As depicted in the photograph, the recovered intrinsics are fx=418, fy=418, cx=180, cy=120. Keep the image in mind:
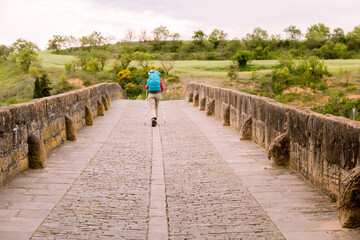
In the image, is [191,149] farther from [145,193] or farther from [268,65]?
[268,65]

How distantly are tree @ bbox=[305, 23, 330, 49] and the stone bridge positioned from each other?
8363 cm

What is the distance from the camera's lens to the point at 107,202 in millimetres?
5652

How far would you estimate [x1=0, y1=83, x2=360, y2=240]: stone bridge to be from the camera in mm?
4645

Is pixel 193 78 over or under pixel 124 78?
under

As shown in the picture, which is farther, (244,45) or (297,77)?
(244,45)

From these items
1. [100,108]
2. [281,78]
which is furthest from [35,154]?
[281,78]

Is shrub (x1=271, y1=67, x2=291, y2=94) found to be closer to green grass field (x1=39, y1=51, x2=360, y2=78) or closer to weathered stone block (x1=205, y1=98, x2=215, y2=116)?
green grass field (x1=39, y1=51, x2=360, y2=78)

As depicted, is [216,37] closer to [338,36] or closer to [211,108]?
[338,36]

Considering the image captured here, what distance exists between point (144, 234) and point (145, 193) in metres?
1.56

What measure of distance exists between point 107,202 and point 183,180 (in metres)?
1.60

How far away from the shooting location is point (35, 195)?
19.1ft

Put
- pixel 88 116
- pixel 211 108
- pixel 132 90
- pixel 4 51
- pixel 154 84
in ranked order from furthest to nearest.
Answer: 1. pixel 4 51
2. pixel 132 90
3. pixel 211 108
4. pixel 154 84
5. pixel 88 116

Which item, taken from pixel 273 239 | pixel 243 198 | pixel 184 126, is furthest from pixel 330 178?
pixel 184 126

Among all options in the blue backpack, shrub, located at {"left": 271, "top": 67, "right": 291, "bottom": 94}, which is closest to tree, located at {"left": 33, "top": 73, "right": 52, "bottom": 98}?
shrub, located at {"left": 271, "top": 67, "right": 291, "bottom": 94}
